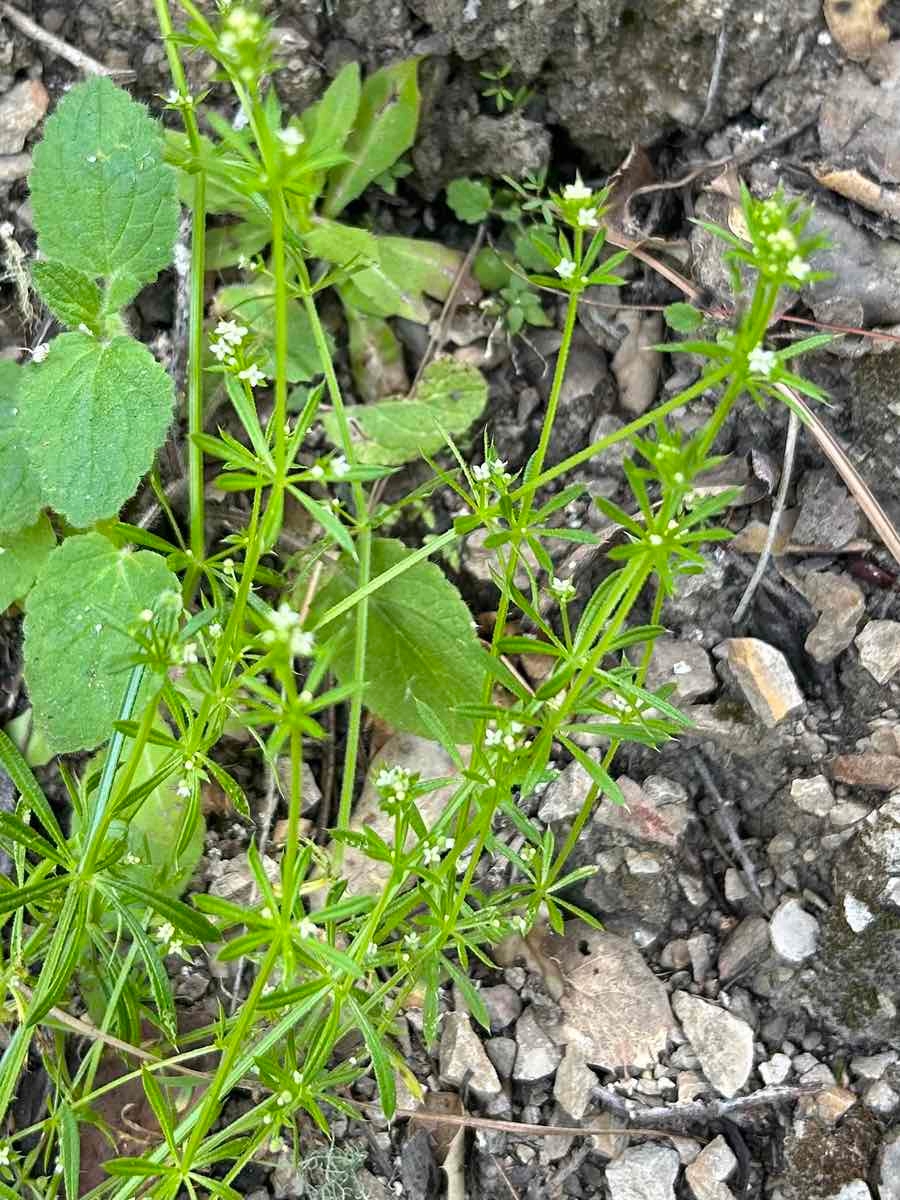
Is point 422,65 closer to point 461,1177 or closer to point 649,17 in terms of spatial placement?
point 649,17

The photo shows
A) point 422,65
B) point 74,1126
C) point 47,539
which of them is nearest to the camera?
point 74,1126

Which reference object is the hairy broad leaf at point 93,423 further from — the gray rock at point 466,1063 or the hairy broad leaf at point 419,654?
the gray rock at point 466,1063

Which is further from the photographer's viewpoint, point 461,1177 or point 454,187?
point 454,187

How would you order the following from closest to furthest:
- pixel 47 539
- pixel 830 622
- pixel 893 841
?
pixel 893 841 < pixel 830 622 < pixel 47 539

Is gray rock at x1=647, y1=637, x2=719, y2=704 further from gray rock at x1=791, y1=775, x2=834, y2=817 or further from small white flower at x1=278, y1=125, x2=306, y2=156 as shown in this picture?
small white flower at x1=278, y1=125, x2=306, y2=156

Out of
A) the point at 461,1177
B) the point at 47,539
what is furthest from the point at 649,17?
the point at 461,1177

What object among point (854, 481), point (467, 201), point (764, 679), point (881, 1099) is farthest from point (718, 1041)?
point (467, 201)

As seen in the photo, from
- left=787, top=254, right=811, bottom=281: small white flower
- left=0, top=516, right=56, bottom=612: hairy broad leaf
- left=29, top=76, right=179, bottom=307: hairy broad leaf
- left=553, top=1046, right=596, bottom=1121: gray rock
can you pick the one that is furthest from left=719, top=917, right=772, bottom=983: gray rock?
left=29, top=76, right=179, bottom=307: hairy broad leaf
